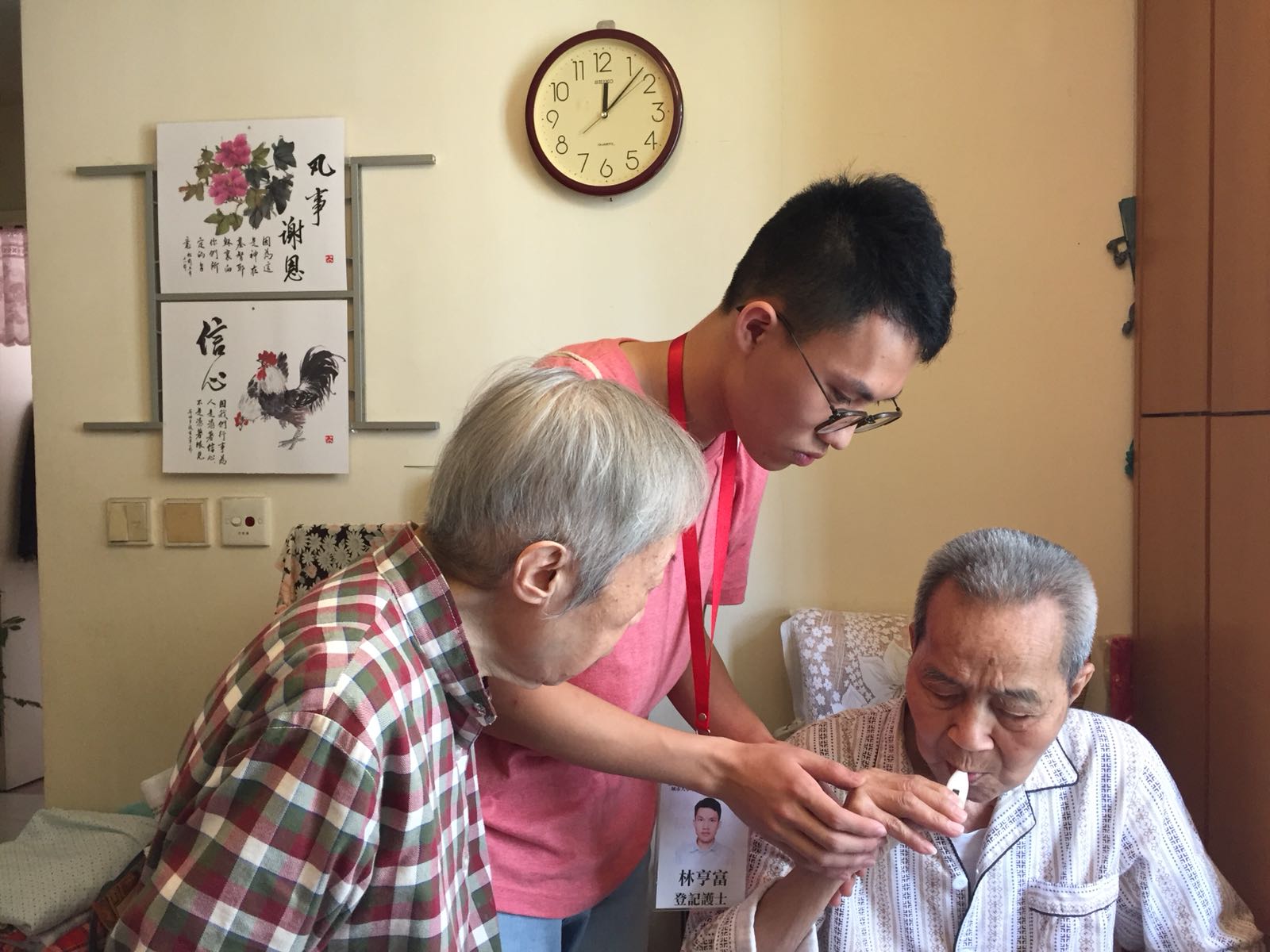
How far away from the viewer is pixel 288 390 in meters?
2.22

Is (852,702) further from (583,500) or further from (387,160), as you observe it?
(387,160)

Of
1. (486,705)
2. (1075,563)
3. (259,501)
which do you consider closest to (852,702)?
(1075,563)

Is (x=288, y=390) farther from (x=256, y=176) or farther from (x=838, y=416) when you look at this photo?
(x=838, y=416)

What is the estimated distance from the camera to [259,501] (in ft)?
7.38

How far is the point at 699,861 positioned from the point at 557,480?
0.77 m

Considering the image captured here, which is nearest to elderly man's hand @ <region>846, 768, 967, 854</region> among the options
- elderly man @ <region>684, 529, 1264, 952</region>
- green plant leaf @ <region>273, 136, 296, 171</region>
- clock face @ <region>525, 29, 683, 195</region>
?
elderly man @ <region>684, 529, 1264, 952</region>

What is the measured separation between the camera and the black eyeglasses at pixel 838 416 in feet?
3.48

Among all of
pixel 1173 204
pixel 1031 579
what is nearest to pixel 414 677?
pixel 1031 579

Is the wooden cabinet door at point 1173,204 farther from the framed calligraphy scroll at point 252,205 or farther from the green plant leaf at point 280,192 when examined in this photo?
the green plant leaf at point 280,192

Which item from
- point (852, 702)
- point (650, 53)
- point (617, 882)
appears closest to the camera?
point (617, 882)

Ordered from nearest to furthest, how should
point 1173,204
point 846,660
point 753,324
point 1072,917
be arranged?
point 753,324
point 1072,917
point 1173,204
point 846,660

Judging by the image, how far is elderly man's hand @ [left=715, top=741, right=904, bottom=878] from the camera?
100 centimetres

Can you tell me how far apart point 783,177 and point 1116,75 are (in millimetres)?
757

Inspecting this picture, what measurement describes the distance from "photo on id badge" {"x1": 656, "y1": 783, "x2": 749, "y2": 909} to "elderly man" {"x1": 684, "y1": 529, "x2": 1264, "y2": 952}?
0.12 ft
